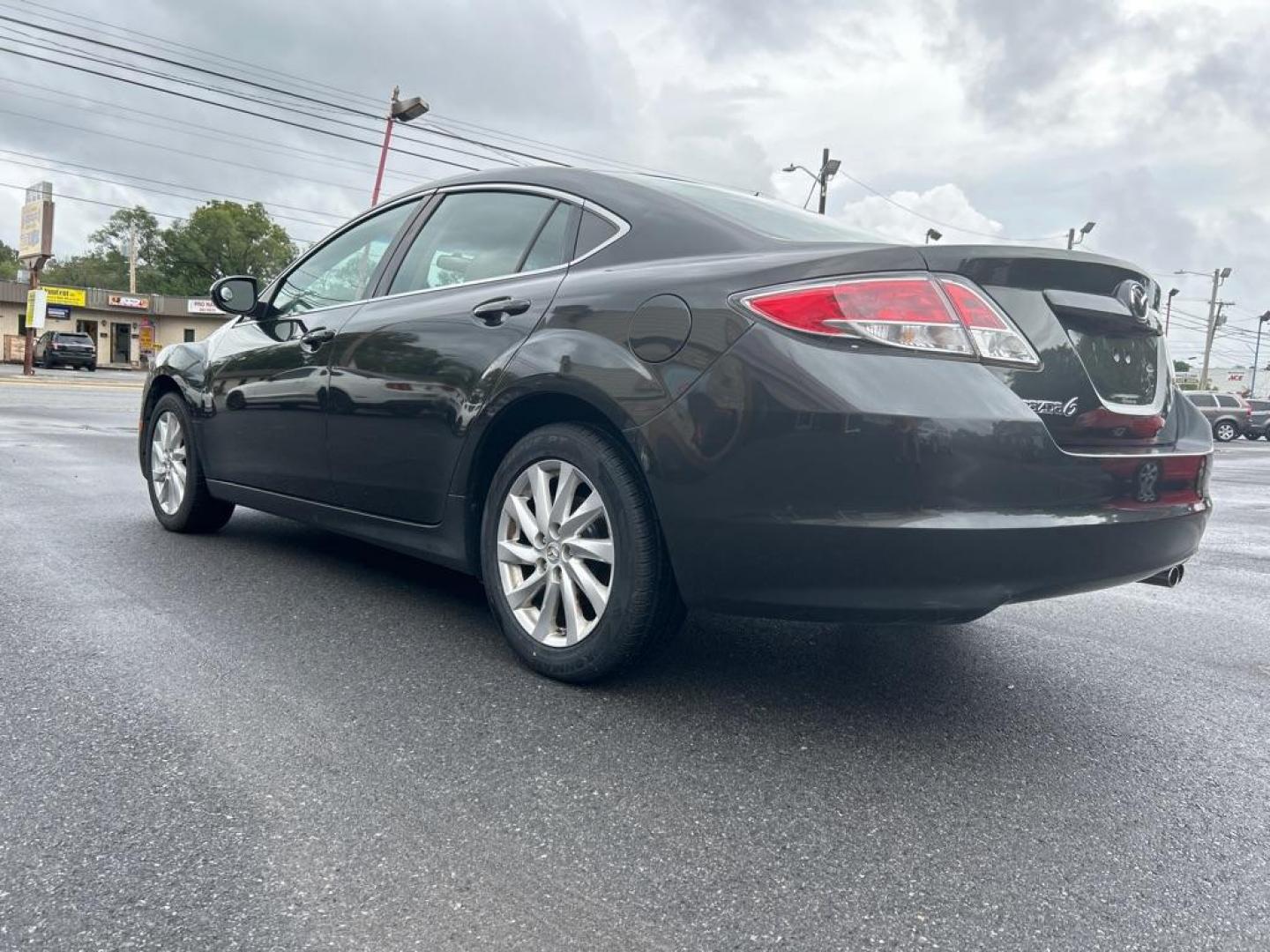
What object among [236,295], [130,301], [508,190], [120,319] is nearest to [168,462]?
[236,295]

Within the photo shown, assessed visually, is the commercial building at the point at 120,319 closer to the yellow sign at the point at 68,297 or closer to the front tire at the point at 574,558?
the yellow sign at the point at 68,297

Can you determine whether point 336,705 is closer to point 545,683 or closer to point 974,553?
point 545,683

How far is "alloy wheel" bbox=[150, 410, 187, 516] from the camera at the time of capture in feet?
16.0

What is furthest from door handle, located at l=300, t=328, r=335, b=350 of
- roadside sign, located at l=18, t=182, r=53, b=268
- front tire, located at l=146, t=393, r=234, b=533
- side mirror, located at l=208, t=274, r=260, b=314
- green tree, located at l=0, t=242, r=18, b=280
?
green tree, located at l=0, t=242, r=18, b=280

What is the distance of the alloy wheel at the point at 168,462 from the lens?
489 cm

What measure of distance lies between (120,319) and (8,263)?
155ft

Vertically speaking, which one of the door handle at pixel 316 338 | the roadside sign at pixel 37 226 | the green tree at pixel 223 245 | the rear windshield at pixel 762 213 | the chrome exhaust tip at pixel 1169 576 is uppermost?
the green tree at pixel 223 245

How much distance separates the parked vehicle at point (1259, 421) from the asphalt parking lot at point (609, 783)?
42.8 metres

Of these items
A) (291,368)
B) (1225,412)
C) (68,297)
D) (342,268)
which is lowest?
(291,368)

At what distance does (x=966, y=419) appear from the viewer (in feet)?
7.44

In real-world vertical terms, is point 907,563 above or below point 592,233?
below

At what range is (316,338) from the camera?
3922 mm

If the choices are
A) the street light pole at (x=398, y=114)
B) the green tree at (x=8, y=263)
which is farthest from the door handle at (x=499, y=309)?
the green tree at (x=8, y=263)

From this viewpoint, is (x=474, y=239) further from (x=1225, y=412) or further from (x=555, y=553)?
(x=1225, y=412)
